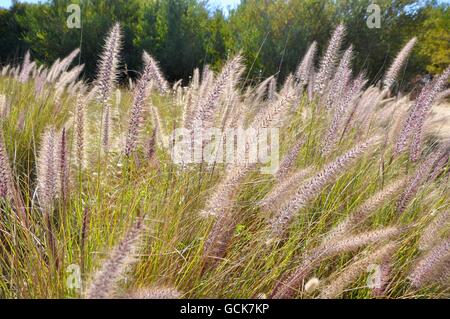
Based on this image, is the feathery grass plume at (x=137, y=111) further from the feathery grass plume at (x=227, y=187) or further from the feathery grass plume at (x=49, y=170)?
the feathery grass plume at (x=227, y=187)

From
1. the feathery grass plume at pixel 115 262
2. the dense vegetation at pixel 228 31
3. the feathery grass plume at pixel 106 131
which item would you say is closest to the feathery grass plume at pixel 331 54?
the feathery grass plume at pixel 106 131

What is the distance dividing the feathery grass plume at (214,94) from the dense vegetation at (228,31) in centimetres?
638

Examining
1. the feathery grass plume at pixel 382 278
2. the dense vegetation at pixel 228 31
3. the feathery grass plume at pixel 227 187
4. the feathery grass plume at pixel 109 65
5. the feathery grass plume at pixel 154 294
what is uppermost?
the dense vegetation at pixel 228 31

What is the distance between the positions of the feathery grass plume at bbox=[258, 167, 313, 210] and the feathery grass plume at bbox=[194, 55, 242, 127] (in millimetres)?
374

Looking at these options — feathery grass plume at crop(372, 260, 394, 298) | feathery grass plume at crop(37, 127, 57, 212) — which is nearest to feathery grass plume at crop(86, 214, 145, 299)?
feathery grass plume at crop(37, 127, 57, 212)

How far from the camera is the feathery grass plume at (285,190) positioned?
135 cm

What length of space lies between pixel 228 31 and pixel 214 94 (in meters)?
8.09

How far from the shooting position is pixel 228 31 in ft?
30.0

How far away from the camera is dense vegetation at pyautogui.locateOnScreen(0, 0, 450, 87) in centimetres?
812

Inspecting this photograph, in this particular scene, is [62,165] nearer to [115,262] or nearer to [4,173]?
[4,173]

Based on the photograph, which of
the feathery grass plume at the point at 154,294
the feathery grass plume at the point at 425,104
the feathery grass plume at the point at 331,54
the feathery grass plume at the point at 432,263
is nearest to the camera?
the feathery grass plume at the point at 154,294

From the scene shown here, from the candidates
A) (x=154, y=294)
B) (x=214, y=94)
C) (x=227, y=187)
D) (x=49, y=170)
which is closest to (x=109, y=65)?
(x=214, y=94)
